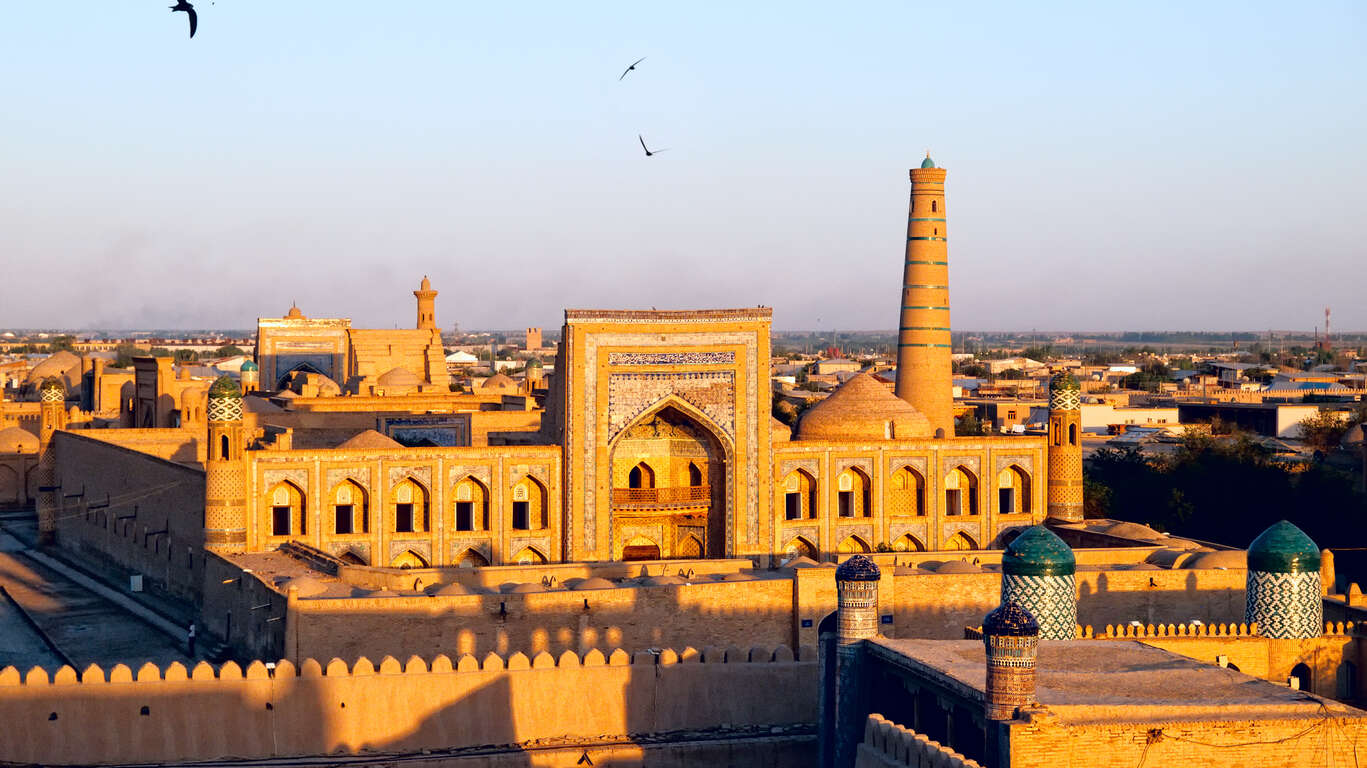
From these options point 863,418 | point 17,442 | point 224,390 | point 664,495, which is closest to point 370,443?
point 224,390

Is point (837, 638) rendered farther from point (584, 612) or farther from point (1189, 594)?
point (1189, 594)

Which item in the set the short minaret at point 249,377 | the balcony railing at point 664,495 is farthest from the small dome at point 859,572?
the short minaret at point 249,377

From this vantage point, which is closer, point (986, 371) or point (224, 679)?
point (224, 679)

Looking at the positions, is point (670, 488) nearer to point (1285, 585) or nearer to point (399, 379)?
point (1285, 585)

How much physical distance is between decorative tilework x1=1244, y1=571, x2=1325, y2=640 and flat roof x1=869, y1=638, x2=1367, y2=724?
9.91 ft

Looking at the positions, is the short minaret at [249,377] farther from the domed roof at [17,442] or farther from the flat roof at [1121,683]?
the flat roof at [1121,683]

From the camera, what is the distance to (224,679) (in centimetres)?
2027

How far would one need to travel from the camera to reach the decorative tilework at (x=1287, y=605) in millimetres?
21453

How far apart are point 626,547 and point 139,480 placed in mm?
8920

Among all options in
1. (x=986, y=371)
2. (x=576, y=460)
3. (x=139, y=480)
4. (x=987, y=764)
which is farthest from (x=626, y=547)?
(x=986, y=371)

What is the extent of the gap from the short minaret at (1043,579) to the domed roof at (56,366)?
64259mm

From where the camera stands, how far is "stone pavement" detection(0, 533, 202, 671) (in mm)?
27391

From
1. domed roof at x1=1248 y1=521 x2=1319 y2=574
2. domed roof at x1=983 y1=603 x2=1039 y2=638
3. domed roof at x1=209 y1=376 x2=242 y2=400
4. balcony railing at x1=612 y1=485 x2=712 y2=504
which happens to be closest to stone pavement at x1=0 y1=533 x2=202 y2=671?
domed roof at x1=209 y1=376 x2=242 y2=400

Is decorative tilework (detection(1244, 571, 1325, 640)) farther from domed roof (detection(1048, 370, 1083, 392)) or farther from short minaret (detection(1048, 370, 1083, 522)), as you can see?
domed roof (detection(1048, 370, 1083, 392))
